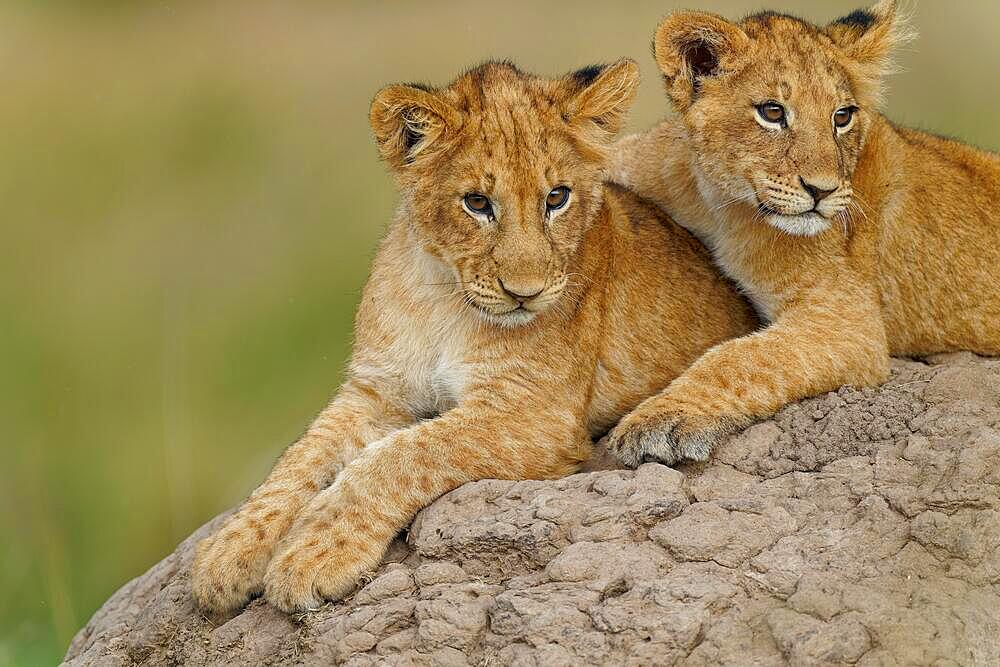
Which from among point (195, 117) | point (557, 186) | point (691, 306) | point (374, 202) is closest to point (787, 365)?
point (691, 306)

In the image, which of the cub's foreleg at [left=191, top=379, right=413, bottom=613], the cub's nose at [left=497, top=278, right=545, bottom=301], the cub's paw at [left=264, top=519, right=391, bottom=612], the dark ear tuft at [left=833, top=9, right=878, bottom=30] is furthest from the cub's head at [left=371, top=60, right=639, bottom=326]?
the dark ear tuft at [left=833, top=9, right=878, bottom=30]

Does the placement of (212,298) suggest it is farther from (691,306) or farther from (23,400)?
(691,306)

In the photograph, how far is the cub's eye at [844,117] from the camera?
19.6 feet

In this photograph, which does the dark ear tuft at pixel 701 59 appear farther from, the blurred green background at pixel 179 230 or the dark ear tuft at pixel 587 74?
the blurred green background at pixel 179 230

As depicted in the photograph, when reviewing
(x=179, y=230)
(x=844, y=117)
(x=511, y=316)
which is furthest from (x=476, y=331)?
(x=179, y=230)

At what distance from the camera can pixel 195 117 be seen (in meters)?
9.20

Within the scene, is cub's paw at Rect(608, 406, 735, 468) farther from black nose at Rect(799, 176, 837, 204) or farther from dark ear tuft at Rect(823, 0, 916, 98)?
dark ear tuft at Rect(823, 0, 916, 98)

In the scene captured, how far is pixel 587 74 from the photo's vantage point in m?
6.02

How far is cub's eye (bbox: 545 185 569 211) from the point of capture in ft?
18.4

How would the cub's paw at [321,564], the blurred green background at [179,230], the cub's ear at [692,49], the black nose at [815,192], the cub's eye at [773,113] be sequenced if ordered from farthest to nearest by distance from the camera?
the blurred green background at [179,230], the cub's ear at [692,49], the cub's eye at [773,113], the black nose at [815,192], the cub's paw at [321,564]

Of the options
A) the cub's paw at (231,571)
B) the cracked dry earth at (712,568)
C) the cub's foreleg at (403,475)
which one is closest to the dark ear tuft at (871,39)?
the cracked dry earth at (712,568)

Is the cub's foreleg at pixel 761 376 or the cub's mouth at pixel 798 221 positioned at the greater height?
the cub's mouth at pixel 798 221

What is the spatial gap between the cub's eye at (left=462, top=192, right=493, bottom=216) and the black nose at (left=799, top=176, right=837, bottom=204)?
120 cm

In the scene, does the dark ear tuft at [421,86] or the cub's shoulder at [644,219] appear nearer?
the dark ear tuft at [421,86]
